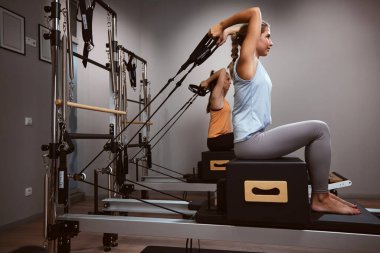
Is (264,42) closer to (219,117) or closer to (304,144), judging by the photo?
(304,144)

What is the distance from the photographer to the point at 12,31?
2.91 meters

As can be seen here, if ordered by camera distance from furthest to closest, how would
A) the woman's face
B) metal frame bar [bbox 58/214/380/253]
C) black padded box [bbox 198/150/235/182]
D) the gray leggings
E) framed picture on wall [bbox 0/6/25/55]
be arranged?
black padded box [bbox 198/150/235/182]
framed picture on wall [bbox 0/6/25/55]
the woman's face
the gray leggings
metal frame bar [bbox 58/214/380/253]

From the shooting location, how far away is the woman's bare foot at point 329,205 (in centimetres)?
145

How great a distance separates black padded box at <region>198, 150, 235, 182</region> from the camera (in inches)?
115

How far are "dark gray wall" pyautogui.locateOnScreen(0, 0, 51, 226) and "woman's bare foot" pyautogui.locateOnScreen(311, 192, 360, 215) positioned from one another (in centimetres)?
265

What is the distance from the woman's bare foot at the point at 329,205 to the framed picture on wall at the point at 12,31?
290 centimetres

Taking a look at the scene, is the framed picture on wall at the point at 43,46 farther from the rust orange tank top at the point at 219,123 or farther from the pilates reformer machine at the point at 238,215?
the rust orange tank top at the point at 219,123

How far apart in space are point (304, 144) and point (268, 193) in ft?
1.04

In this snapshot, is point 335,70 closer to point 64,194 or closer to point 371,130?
point 371,130

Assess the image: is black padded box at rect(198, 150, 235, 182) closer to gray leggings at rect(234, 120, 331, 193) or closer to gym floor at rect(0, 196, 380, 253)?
gym floor at rect(0, 196, 380, 253)

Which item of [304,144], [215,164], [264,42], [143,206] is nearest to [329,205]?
[304,144]


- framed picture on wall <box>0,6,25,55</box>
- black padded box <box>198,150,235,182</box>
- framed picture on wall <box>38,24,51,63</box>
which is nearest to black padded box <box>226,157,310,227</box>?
black padded box <box>198,150,235,182</box>

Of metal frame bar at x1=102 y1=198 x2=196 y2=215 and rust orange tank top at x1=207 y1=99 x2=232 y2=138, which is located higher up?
rust orange tank top at x1=207 y1=99 x2=232 y2=138

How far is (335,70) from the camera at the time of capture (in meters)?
4.17
